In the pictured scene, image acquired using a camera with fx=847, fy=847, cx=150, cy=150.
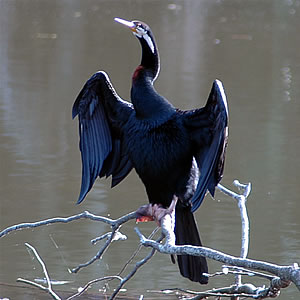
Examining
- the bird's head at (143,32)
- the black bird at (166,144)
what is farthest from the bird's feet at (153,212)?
the bird's head at (143,32)

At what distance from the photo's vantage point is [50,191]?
6406 millimetres

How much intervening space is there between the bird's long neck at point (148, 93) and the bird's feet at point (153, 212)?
42 centimetres

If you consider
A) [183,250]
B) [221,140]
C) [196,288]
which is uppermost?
[221,140]

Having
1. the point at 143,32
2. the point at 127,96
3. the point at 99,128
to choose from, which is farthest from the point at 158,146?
the point at 127,96

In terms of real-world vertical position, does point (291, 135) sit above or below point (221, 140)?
below

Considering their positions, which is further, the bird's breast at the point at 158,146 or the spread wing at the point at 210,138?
the bird's breast at the point at 158,146

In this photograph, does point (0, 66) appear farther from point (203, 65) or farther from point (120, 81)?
point (203, 65)

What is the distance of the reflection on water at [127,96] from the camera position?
17.7 feet

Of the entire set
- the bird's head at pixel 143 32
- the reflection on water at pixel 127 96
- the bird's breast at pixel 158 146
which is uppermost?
the bird's head at pixel 143 32

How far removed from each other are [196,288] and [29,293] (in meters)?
0.94

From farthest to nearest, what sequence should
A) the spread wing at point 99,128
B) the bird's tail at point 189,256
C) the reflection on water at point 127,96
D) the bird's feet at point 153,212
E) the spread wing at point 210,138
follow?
the reflection on water at point 127,96
the spread wing at point 99,128
the bird's tail at point 189,256
the bird's feet at point 153,212
the spread wing at point 210,138

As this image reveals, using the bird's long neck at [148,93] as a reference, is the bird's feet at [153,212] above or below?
below

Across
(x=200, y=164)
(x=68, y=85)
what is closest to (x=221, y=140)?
(x=200, y=164)

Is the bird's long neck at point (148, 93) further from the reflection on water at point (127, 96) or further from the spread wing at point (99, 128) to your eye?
the reflection on water at point (127, 96)
